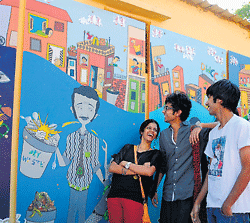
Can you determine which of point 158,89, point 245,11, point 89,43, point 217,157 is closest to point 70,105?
point 89,43

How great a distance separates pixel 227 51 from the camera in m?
5.32

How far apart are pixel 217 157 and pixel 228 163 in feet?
0.53

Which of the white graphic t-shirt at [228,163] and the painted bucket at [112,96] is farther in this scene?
the painted bucket at [112,96]

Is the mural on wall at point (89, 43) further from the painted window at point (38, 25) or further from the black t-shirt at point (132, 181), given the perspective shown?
the black t-shirt at point (132, 181)

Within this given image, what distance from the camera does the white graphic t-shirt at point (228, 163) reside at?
6.85ft

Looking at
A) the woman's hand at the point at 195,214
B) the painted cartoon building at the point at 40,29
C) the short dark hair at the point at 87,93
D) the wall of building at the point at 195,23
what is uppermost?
the wall of building at the point at 195,23

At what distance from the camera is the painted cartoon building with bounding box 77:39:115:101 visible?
3.42 m

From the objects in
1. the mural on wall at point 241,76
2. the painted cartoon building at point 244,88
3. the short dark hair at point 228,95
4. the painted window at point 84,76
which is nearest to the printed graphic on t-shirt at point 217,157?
the short dark hair at point 228,95

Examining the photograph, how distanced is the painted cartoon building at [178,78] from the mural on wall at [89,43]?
676 millimetres

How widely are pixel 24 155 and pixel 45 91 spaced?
784mm

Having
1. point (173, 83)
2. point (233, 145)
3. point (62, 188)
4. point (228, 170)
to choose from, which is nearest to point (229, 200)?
point (228, 170)

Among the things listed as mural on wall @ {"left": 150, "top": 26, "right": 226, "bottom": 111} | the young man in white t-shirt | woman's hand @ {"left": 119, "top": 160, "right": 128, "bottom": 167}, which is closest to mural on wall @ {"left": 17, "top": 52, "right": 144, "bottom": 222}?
woman's hand @ {"left": 119, "top": 160, "right": 128, "bottom": 167}

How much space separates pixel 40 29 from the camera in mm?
3133

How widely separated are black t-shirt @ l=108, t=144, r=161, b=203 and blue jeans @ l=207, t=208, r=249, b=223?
3.00 ft
